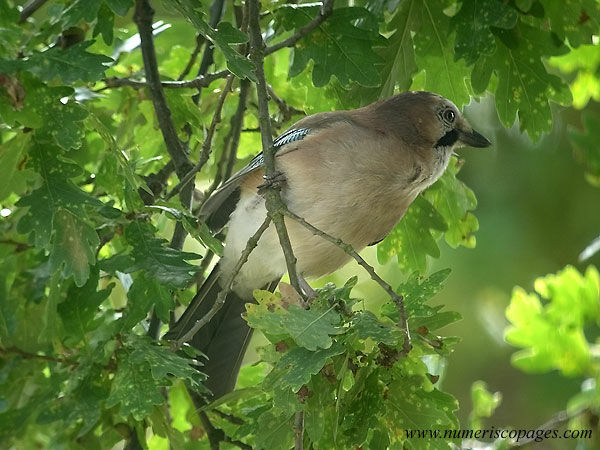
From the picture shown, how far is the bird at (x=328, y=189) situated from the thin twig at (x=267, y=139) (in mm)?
376

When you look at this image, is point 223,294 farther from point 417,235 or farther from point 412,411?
point 417,235

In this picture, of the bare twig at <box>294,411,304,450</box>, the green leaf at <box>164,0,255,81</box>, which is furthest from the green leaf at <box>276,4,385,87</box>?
the bare twig at <box>294,411,304,450</box>

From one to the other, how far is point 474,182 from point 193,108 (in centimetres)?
242

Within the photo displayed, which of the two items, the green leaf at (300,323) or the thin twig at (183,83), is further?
the thin twig at (183,83)

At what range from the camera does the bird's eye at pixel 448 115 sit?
11.1ft

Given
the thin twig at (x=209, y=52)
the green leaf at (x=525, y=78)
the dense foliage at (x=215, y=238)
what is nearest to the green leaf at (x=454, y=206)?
the dense foliage at (x=215, y=238)

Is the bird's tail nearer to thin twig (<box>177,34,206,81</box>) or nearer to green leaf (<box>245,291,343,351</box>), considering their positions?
thin twig (<box>177,34,206,81</box>)

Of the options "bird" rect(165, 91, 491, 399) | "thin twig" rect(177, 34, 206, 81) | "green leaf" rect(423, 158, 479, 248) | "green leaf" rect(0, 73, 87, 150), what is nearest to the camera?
"green leaf" rect(0, 73, 87, 150)

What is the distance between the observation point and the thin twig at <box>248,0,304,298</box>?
2.49 m

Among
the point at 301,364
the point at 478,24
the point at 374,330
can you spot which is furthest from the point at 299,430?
the point at 478,24

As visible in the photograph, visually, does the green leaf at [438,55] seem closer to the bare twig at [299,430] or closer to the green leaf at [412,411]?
the green leaf at [412,411]

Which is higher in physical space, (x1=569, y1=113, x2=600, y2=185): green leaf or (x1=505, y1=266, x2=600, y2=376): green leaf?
(x1=569, y1=113, x2=600, y2=185): green leaf

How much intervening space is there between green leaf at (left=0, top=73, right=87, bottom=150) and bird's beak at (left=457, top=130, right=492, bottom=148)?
4.68ft

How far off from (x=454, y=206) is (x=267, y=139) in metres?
A: 0.99
